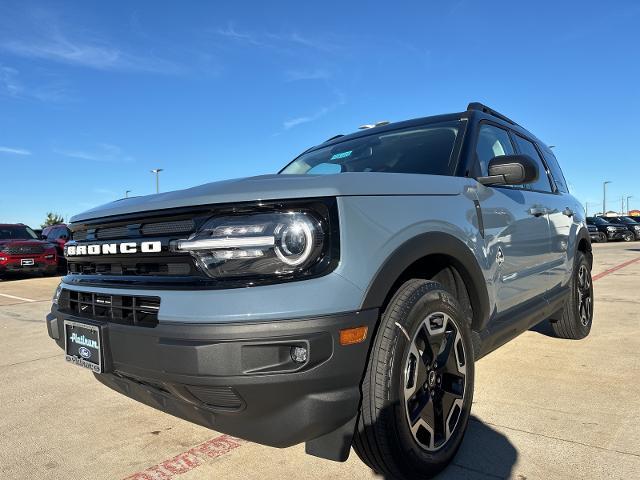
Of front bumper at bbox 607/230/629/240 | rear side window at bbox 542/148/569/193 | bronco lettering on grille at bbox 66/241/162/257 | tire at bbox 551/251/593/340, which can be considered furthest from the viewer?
front bumper at bbox 607/230/629/240

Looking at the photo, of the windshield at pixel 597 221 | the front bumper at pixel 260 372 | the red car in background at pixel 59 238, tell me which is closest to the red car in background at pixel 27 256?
the red car in background at pixel 59 238

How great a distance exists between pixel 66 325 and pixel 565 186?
186 inches

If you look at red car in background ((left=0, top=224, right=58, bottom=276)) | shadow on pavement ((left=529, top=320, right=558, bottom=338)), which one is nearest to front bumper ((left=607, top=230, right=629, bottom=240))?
shadow on pavement ((left=529, top=320, right=558, bottom=338))

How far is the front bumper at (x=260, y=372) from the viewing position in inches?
67.6

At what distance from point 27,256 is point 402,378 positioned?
47.0ft

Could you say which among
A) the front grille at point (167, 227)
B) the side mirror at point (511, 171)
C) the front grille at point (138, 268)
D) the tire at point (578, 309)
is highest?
the side mirror at point (511, 171)

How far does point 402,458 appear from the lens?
6.63ft

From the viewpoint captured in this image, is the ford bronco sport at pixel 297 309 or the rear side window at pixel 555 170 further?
the rear side window at pixel 555 170

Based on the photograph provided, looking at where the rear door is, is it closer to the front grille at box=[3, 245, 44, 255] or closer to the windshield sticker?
the windshield sticker

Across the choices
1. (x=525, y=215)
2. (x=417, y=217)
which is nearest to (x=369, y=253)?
(x=417, y=217)

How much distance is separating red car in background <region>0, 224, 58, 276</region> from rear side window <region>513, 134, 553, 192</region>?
44.5 feet

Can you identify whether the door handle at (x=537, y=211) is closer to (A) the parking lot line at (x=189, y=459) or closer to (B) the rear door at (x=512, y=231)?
(B) the rear door at (x=512, y=231)

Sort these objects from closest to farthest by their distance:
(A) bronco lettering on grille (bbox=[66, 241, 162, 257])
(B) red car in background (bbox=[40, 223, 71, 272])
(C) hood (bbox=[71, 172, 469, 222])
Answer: (C) hood (bbox=[71, 172, 469, 222]), (A) bronco lettering on grille (bbox=[66, 241, 162, 257]), (B) red car in background (bbox=[40, 223, 71, 272])

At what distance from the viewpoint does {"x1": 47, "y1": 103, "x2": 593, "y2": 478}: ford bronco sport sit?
175cm
